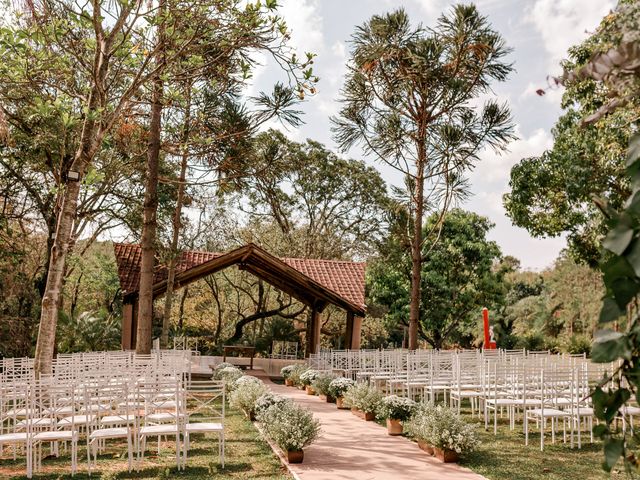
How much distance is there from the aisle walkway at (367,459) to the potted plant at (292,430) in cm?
20

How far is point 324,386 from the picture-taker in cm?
1301

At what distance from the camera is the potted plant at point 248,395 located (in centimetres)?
1039

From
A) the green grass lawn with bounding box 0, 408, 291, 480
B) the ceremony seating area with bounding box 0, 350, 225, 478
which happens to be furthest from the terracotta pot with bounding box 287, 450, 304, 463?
the ceremony seating area with bounding box 0, 350, 225, 478

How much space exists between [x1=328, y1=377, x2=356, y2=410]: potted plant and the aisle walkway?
1.90 metres

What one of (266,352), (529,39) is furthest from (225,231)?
(529,39)

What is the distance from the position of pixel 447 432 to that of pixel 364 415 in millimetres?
3555

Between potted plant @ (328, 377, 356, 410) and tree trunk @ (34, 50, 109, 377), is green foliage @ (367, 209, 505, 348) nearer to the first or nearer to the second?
potted plant @ (328, 377, 356, 410)

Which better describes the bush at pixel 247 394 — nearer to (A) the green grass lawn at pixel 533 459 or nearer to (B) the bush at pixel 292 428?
(B) the bush at pixel 292 428

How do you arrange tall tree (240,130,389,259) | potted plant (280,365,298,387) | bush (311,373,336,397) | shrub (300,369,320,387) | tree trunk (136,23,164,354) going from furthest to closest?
tall tree (240,130,389,259)
potted plant (280,365,298,387)
shrub (300,369,320,387)
tree trunk (136,23,164,354)
bush (311,373,336,397)

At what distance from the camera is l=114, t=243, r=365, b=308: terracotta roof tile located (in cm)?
1825

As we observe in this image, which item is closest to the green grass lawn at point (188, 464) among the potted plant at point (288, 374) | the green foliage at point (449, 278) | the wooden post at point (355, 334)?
the potted plant at point (288, 374)

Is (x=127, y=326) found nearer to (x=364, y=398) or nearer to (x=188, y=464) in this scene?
(x=364, y=398)

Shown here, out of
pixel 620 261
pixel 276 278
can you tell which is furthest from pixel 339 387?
pixel 620 261

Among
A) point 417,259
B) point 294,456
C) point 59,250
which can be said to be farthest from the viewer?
point 417,259
